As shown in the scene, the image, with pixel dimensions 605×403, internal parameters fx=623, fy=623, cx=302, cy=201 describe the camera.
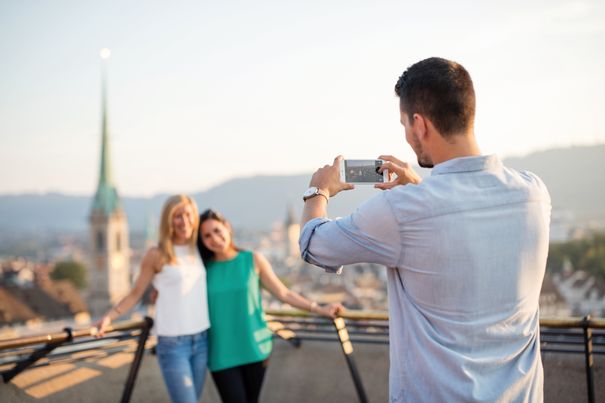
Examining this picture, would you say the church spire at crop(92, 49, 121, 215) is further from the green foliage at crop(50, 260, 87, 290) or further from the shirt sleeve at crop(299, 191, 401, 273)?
the shirt sleeve at crop(299, 191, 401, 273)

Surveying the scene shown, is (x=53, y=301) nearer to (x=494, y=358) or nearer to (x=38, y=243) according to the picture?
(x=494, y=358)

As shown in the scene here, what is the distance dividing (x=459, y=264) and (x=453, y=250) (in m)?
0.03

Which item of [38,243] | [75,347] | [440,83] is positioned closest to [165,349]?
[75,347]

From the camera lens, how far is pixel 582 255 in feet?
198

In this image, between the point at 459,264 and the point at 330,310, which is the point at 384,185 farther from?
the point at 330,310

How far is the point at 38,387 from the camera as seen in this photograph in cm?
322

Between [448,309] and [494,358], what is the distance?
5.4 inches

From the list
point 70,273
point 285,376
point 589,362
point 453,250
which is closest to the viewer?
point 453,250

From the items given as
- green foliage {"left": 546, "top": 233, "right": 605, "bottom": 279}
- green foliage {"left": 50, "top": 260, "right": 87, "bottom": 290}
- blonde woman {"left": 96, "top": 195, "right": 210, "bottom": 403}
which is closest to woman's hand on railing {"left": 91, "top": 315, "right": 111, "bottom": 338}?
blonde woman {"left": 96, "top": 195, "right": 210, "bottom": 403}

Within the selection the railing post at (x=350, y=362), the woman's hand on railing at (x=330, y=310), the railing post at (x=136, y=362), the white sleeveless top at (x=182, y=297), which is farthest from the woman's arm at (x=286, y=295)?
the railing post at (x=136, y=362)

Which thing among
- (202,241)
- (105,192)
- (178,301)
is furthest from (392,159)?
(105,192)

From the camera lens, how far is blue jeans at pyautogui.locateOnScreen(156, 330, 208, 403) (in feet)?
9.57

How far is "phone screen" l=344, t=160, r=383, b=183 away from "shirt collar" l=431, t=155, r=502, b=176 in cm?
20

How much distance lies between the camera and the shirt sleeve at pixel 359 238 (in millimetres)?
1194
